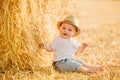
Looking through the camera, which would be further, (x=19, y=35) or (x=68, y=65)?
(x=68, y=65)

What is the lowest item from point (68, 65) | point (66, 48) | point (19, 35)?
point (68, 65)

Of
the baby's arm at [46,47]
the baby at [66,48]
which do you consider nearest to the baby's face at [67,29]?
the baby at [66,48]

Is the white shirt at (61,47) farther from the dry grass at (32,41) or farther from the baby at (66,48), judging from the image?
the dry grass at (32,41)

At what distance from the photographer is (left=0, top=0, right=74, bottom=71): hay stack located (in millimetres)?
4020

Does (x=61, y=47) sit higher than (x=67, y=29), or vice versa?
(x=67, y=29)

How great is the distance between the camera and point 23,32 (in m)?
4.12

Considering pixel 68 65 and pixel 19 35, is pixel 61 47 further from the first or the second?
pixel 19 35

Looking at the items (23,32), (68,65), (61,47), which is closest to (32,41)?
(23,32)

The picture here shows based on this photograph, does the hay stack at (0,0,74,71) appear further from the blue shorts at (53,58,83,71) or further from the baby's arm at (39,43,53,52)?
the blue shorts at (53,58,83,71)

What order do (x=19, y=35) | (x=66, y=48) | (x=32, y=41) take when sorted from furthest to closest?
(x=66, y=48) → (x=32, y=41) → (x=19, y=35)

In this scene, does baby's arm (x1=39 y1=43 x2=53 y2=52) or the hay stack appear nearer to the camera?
the hay stack

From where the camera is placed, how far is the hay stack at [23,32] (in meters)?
4.02

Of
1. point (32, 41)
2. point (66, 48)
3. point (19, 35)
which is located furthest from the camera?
point (66, 48)

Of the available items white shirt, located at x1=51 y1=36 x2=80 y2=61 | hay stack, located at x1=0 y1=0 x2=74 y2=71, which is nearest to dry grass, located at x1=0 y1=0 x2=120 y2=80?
hay stack, located at x1=0 y1=0 x2=74 y2=71
